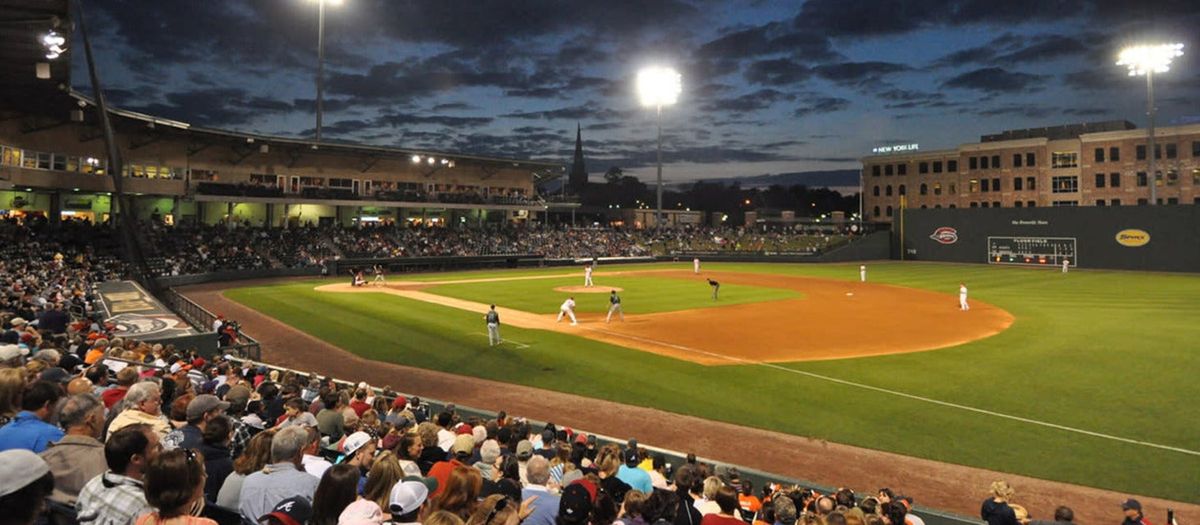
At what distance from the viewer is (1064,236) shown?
55.6 m

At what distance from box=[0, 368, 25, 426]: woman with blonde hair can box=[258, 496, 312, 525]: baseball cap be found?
9.81 feet

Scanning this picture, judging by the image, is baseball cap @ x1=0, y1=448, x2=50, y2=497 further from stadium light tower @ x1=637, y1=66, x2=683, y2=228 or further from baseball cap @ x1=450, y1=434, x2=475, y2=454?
stadium light tower @ x1=637, y1=66, x2=683, y2=228

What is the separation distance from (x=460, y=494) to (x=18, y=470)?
2.50m

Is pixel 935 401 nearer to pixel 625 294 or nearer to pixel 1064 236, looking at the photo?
pixel 625 294


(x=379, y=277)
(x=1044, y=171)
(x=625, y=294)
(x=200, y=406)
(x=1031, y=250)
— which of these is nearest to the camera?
(x=200, y=406)

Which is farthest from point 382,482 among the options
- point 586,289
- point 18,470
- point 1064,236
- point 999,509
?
point 1064,236

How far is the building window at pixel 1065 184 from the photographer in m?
79.4

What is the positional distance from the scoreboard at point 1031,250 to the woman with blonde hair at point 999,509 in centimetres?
6023

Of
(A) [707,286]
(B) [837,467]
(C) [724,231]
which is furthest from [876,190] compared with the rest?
(B) [837,467]

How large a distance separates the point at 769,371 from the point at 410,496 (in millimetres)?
15615

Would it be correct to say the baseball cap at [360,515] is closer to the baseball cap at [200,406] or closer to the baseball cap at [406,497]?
the baseball cap at [406,497]

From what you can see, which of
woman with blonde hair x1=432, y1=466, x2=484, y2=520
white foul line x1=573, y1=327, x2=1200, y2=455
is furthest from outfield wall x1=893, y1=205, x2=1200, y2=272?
woman with blonde hair x1=432, y1=466, x2=484, y2=520

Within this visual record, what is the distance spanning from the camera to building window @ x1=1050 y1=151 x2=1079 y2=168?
7925cm

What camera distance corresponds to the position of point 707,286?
41.1m
